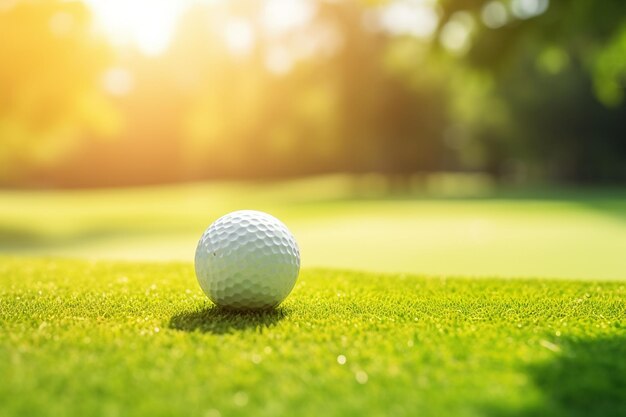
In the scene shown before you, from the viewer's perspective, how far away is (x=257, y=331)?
381cm

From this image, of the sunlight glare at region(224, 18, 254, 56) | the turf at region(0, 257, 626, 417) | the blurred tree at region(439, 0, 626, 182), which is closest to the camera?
the turf at region(0, 257, 626, 417)

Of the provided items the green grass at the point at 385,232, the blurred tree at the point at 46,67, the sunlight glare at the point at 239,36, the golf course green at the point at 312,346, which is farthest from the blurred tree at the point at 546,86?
the sunlight glare at the point at 239,36

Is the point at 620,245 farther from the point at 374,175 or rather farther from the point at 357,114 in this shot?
the point at 374,175

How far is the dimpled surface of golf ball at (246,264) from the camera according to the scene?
438cm

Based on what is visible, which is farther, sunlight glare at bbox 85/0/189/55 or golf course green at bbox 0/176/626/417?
sunlight glare at bbox 85/0/189/55

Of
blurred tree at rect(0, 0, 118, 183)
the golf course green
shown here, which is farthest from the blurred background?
the golf course green

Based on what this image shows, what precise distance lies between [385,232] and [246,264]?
11570 millimetres

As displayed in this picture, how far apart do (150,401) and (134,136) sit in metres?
54.8

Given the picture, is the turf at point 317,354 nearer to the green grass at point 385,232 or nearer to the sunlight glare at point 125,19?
the green grass at point 385,232

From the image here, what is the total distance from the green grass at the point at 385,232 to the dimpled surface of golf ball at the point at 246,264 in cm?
397

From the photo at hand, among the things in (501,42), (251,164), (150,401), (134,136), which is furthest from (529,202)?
(134,136)

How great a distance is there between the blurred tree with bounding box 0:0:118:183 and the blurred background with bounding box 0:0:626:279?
5 cm

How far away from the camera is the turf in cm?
272

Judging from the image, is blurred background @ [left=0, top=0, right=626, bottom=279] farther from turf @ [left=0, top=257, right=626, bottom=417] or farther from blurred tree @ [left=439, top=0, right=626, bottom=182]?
turf @ [left=0, top=257, right=626, bottom=417]
